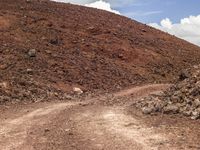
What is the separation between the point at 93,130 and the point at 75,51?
20821 millimetres

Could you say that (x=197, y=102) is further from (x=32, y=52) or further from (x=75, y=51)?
(x=75, y=51)

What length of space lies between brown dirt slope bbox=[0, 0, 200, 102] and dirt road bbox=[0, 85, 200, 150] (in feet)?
18.4

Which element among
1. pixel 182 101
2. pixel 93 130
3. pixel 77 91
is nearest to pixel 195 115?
pixel 182 101

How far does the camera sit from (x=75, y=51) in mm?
35125

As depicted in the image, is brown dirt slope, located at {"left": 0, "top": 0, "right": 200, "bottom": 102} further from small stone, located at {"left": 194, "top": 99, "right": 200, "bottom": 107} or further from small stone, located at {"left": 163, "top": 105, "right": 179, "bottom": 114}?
small stone, located at {"left": 194, "top": 99, "right": 200, "bottom": 107}

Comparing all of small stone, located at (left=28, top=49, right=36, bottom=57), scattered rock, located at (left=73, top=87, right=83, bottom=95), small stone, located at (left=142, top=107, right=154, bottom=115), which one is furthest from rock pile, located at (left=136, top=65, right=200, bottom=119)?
small stone, located at (left=28, top=49, right=36, bottom=57)

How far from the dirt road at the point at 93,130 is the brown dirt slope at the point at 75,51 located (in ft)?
18.4

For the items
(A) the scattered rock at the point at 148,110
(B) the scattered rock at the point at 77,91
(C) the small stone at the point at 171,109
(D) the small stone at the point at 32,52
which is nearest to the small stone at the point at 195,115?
(C) the small stone at the point at 171,109

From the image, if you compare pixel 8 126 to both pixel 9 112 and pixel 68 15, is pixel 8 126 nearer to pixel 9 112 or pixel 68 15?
pixel 9 112

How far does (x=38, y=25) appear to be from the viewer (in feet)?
123

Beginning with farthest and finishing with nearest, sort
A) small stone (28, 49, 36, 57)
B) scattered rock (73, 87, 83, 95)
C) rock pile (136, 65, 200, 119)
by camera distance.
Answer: small stone (28, 49, 36, 57), scattered rock (73, 87, 83, 95), rock pile (136, 65, 200, 119)

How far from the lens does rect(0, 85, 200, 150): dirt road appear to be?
12664mm

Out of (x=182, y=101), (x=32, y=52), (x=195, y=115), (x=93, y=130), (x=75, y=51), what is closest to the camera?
(x=93, y=130)

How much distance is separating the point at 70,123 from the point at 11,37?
18.8 m
